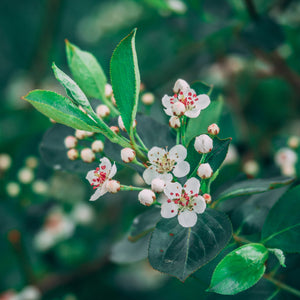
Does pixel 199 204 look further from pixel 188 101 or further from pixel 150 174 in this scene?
pixel 188 101

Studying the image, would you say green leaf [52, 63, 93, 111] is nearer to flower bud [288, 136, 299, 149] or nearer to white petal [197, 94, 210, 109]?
white petal [197, 94, 210, 109]

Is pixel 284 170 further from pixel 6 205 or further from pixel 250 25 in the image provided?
pixel 6 205

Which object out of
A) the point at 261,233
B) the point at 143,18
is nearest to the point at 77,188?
the point at 143,18

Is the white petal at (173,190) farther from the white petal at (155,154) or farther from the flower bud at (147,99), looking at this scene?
the flower bud at (147,99)

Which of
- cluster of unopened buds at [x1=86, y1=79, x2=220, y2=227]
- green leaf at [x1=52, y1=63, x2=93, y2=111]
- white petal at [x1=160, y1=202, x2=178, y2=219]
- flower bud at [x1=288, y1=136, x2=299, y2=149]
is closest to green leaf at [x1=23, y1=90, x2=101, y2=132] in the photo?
green leaf at [x1=52, y1=63, x2=93, y2=111]

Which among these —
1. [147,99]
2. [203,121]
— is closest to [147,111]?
[147,99]

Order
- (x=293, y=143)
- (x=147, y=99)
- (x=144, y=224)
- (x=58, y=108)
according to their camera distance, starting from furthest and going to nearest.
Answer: (x=293, y=143) → (x=147, y=99) → (x=144, y=224) → (x=58, y=108)
